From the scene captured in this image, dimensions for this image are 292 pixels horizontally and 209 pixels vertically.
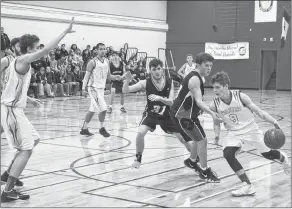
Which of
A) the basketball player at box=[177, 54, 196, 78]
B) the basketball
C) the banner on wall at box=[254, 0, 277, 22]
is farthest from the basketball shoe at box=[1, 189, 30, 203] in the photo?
the banner on wall at box=[254, 0, 277, 22]

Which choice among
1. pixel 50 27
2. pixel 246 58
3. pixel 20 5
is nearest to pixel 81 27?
pixel 50 27

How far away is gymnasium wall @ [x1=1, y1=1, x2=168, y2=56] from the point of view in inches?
794

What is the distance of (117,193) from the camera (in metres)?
5.83

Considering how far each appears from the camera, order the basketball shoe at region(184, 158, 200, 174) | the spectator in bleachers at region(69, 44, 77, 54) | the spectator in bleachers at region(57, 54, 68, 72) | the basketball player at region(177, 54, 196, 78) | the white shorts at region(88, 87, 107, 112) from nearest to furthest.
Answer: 1. the basketball shoe at region(184, 158, 200, 174)
2. the white shorts at region(88, 87, 107, 112)
3. the basketball player at region(177, 54, 196, 78)
4. the spectator in bleachers at region(57, 54, 68, 72)
5. the spectator in bleachers at region(69, 44, 77, 54)

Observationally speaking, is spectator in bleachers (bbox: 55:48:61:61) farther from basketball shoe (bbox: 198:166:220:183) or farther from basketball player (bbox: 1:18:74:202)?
basketball player (bbox: 1:18:74:202)

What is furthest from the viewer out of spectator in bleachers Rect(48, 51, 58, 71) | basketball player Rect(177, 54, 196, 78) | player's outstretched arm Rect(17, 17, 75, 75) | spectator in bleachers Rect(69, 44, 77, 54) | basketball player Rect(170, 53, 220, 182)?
spectator in bleachers Rect(69, 44, 77, 54)

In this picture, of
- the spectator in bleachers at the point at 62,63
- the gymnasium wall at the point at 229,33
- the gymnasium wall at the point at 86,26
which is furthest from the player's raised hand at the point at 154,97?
the gymnasium wall at the point at 229,33

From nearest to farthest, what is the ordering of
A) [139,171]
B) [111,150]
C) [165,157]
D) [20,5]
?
[139,171], [165,157], [111,150], [20,5]

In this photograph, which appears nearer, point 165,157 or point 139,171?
point 139,171

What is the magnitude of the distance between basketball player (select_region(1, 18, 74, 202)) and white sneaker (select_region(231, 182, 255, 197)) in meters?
2.31

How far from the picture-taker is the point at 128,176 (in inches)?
266

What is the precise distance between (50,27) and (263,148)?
1710 cm

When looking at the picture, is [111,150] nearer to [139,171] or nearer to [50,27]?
[139,171]

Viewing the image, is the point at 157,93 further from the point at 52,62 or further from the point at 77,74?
the point at 77,74
